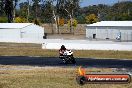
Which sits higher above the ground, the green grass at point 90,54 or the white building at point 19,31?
the white building at point 19,31

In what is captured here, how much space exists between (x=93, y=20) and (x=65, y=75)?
103 m

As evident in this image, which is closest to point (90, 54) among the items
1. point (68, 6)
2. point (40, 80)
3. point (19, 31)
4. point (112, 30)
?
point (40, 80)

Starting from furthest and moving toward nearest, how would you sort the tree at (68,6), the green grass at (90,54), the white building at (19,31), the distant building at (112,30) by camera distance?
1. the tree at (68,6)
2. the white building at (19,31)
3. the distant building at (112,30)
4. the green grass at (90,54)

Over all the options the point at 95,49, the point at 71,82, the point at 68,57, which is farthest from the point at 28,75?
the point at 95,49

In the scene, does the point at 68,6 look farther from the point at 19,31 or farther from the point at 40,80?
the point at 40,80

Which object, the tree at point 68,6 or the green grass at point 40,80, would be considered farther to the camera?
the tree at point 68,6

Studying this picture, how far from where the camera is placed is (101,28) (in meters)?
79.8

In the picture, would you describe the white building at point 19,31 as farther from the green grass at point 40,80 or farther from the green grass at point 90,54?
the green grass at point 40,80

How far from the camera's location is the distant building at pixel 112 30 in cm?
7388

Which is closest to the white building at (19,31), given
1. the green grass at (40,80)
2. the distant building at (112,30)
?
the distant building at (112,30)

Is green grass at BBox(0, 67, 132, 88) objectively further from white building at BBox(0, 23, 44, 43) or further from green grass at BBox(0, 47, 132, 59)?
white building at BBox(0, 23, 44, 43)

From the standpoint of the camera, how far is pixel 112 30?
7744 centimetres

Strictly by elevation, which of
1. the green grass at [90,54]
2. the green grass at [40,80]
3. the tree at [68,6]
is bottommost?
the green grass at [90,54]

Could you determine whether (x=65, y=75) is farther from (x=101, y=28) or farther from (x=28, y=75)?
(x=101, y=28)
